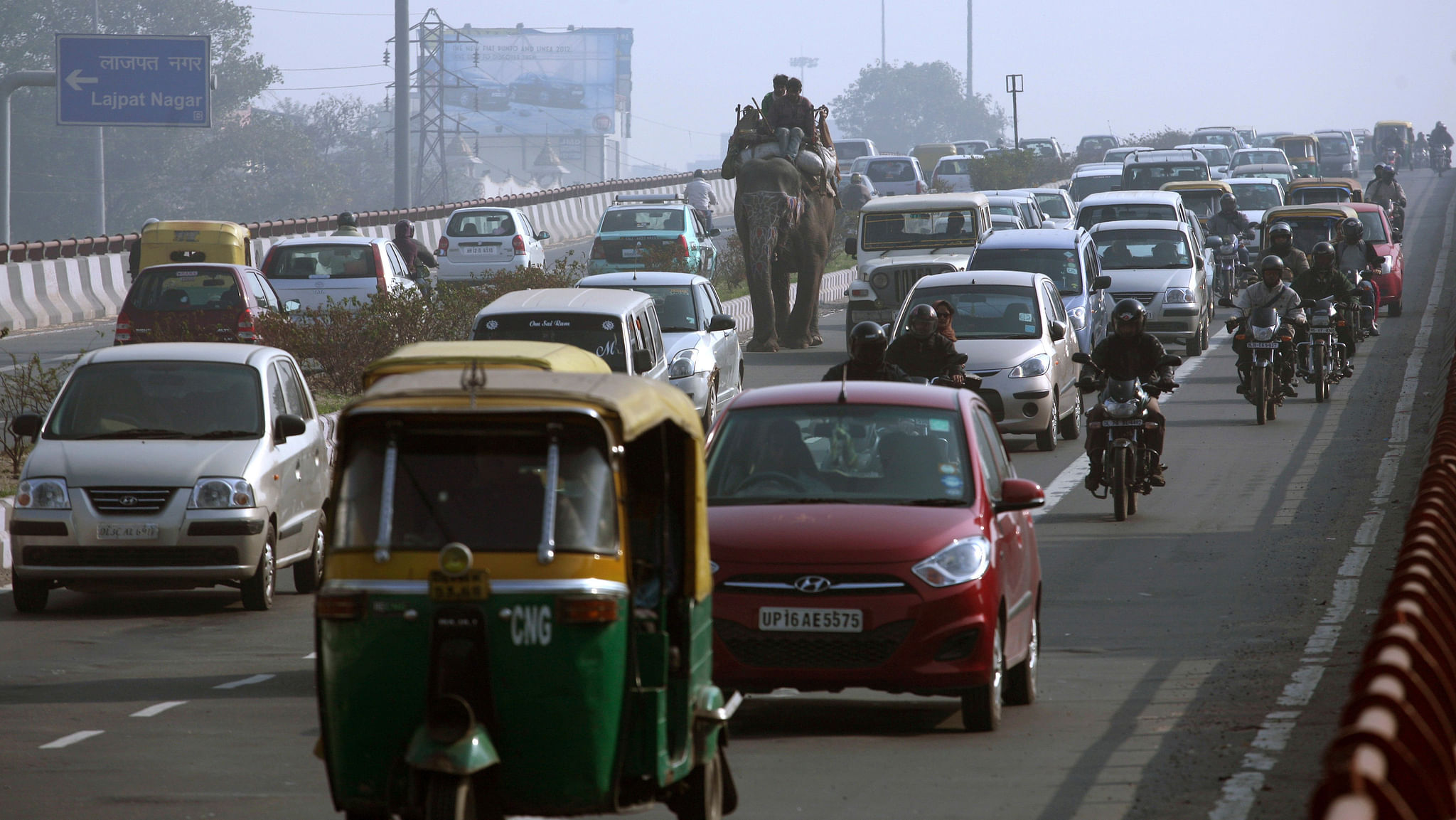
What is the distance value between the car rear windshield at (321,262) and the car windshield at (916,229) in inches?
289

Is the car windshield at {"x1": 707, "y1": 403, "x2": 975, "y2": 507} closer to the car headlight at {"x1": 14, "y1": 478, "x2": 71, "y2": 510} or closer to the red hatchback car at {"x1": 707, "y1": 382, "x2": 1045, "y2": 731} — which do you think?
the red hatchback car at {"x1": 707, "y1": 382, "x2": 1045, "y2": 731}

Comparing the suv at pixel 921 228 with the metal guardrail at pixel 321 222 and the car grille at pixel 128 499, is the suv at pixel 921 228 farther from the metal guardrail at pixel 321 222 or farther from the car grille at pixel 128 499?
the car grille at pixel 128 499

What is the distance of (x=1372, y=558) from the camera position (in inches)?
559

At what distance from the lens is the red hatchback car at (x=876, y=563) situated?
873 cm

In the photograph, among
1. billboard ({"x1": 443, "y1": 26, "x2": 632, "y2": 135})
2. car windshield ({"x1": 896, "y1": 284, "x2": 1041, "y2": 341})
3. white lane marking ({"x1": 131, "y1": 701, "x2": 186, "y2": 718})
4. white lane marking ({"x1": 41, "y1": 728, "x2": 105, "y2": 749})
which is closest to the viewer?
white lane marking ({"x1": 41, "y1": 728, "x2": 105, "y2": 749})

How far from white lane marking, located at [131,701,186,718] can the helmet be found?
753 centimetres

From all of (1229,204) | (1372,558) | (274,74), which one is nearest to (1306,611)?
(1372,558)

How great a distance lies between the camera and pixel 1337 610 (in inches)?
482

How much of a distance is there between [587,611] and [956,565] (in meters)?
2.99

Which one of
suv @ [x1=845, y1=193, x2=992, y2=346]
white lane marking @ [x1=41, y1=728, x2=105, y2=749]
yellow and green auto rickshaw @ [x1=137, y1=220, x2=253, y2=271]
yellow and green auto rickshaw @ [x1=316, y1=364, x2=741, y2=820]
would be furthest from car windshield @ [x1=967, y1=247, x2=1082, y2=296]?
yellow and green auto rickshaw @ [x1=316, y1=364, x2=741, y2=820]

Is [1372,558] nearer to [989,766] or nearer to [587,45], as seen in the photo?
[989,766]

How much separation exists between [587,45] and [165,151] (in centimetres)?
7279

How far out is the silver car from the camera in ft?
41.7

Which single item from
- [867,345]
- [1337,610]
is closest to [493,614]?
[1337,610]
